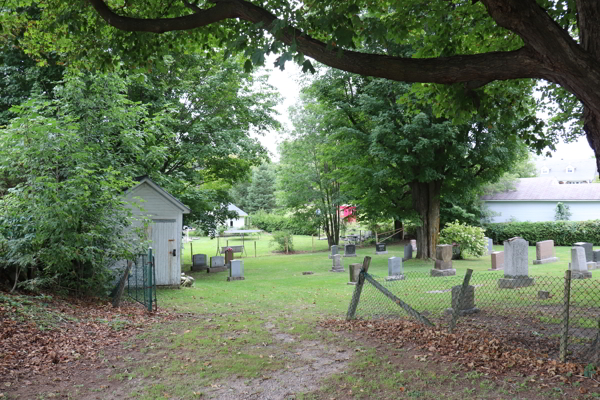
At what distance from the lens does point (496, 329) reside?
7.13 meters

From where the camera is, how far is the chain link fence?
19.5 ft

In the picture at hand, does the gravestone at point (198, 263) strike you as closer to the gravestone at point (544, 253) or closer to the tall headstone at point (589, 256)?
the gravestone at point (544, 253)

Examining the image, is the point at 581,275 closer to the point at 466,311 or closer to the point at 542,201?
the point at 466,311

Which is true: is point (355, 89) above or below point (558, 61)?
above

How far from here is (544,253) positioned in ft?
66.7

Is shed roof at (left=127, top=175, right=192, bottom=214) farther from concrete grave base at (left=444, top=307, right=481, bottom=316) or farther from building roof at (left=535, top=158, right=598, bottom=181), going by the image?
building roof at (left=535, top=158, right=598, bottom=181)

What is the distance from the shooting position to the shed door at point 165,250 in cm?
1534

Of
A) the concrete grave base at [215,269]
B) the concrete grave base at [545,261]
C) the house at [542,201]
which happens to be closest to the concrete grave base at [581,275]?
the concrete grave base at [545,261]

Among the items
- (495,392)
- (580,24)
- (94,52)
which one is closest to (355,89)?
(94,52)

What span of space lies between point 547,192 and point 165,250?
3814cm

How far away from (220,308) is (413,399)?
7.58 metres

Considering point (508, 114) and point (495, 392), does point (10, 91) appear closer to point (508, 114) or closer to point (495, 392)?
point (508, 114)

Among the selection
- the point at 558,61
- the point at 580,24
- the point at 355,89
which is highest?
the point at 355,89

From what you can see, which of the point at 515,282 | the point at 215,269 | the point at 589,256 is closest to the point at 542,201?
the point at 589,256
